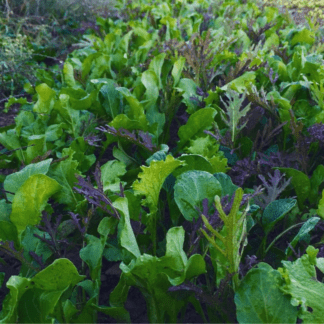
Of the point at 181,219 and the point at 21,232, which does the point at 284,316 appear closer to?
the point at 181,219

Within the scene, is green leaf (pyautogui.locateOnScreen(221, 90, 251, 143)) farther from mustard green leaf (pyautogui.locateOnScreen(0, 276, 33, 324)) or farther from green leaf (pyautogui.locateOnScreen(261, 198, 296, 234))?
mustard green leaf (pyautogui.locateOnScreen(0, 276, 33, 324))

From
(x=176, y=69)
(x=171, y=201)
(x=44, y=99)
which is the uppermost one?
(x=176, y=69)

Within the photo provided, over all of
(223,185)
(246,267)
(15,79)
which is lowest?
(15,79)

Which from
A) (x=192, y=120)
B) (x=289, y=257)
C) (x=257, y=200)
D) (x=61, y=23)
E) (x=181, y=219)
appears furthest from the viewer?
(x=61, y=23)

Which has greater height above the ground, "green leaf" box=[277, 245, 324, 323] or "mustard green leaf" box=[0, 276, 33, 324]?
"green leaf" box=[277, 245, 324, 323]

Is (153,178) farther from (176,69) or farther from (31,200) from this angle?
(176,69)

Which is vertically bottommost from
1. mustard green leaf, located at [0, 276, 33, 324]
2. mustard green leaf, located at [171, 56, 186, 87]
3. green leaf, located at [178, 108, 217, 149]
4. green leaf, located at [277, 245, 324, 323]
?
mustard green leaf, located at [0, 276, 33, 324]

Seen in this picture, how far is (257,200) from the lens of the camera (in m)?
1.44

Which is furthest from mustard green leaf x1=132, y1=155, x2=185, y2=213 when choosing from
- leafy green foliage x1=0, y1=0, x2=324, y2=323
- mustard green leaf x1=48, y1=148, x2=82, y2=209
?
mustard green leaf x1=48, y1=148, x2=82, y2=209

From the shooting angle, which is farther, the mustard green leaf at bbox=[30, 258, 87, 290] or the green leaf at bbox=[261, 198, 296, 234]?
the green leaf at bbox=[261, 198, 296, 234]

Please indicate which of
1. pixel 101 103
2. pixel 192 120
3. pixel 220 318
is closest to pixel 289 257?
pixel 220 318

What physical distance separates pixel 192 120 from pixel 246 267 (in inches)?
31.2

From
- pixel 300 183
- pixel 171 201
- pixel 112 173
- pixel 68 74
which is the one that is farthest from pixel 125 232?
pixel 68 74

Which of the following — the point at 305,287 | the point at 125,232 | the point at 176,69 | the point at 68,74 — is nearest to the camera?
the point at 305,287
